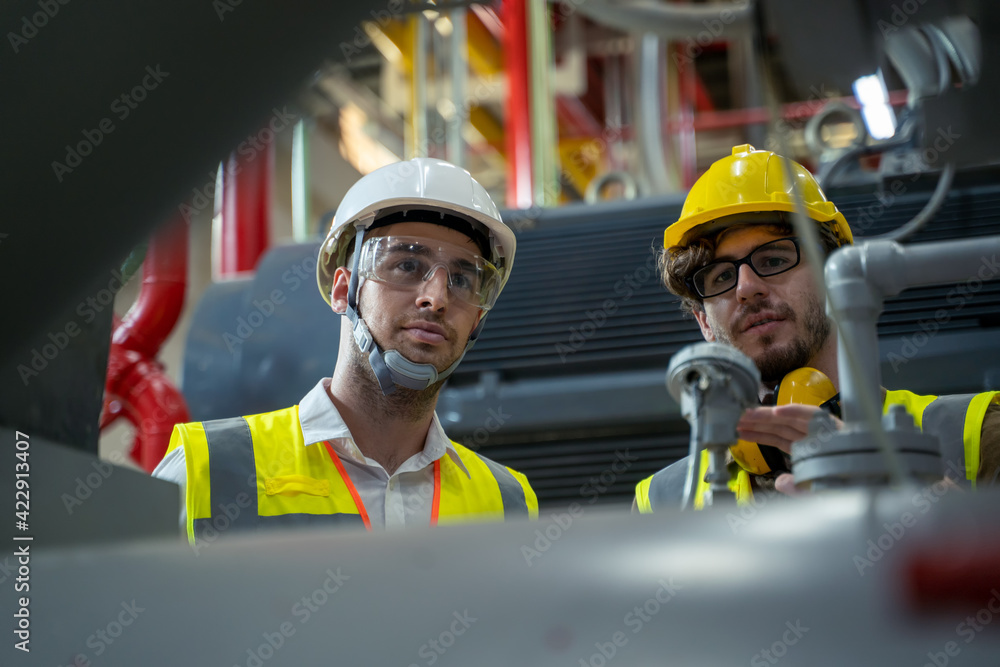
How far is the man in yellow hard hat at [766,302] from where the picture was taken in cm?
185

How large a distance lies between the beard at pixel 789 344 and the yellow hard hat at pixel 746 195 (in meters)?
0.24

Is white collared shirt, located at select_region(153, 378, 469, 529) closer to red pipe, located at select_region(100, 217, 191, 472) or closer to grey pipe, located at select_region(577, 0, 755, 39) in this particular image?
red pipe, located at select_region(100, 217, 191, 472)

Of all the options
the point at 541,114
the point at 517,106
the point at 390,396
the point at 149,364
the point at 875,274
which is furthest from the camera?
the point at 517,106

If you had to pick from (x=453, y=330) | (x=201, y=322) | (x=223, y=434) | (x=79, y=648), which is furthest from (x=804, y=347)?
(x=201, y=322)

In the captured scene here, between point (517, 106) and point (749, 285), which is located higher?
point (517, 106)

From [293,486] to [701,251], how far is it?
1.01m

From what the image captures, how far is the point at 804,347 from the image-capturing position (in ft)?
6.47

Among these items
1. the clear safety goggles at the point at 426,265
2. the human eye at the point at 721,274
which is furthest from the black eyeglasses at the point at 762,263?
the clear safety goggles at the point at 426,265

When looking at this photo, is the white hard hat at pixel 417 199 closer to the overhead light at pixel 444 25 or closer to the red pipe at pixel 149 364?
the red pipe at pixel 149 364

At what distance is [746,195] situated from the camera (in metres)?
2.22

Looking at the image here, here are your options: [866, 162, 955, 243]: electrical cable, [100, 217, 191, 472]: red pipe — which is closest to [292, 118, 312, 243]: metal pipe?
[100, 217, 191, 472]: red pipe

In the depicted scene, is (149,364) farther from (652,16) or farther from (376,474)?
(652,16)

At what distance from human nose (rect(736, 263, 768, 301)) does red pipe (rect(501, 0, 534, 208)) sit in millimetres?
3240

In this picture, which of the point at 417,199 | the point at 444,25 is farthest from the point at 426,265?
the point at 444,25
